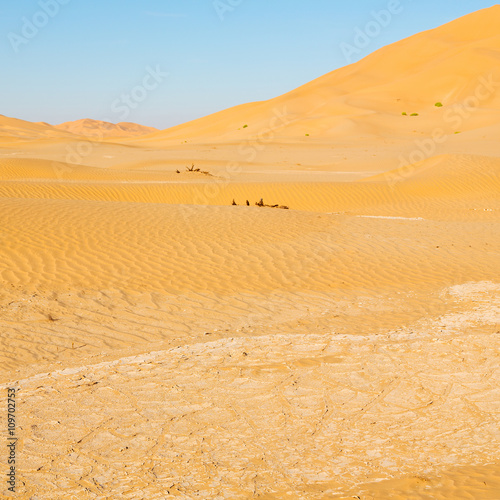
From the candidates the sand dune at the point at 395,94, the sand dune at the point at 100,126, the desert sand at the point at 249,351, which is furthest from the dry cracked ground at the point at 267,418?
the sand dune at the point at 100,126

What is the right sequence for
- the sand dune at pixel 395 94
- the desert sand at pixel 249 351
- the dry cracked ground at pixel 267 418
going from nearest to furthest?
the dry cracked ground at pixel 267 418
the desert sand at pixel 249 351
the sand dune at pixel 395 94

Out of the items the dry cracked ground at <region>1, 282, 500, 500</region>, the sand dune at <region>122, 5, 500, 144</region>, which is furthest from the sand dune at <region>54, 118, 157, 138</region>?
the dry cracked ground at <region>1, 282, 500, 500</region>

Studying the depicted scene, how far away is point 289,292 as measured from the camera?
26.5 feet

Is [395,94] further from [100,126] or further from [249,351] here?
[100,126]

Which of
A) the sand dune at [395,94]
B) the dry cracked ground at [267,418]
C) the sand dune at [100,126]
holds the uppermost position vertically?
the sand dune at [100,126]

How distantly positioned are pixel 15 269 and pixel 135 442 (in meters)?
4.99

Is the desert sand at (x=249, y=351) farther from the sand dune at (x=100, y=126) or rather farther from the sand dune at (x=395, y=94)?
the sand dune at (x=100, y=126)

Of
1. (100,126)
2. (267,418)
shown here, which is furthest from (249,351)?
(100,126)

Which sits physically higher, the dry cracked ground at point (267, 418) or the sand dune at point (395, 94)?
the sand dune at point (395, 94)

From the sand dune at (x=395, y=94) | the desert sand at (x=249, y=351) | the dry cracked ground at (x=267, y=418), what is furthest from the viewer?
the sand dune at (x=395, y=94)

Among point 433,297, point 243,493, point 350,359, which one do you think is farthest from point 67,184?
point 243,493

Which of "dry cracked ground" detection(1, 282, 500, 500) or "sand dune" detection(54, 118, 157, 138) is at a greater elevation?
"sand dune" detection(54, 118, 157, 138)

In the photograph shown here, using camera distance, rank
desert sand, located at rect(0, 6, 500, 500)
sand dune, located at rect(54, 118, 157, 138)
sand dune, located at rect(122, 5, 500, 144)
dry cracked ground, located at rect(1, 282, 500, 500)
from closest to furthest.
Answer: dry cracked ground, located at rect(1, 282, 500, 500)
desert sand, located at rect(0, 6, 500, 500)
sand dune, located at rect(122, 5, 500, 144)
sand dune, located at rect(54, 118, 157, 138)

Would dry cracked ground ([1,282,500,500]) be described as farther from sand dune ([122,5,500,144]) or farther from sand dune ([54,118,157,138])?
sand dune ([54,118,157,138])
